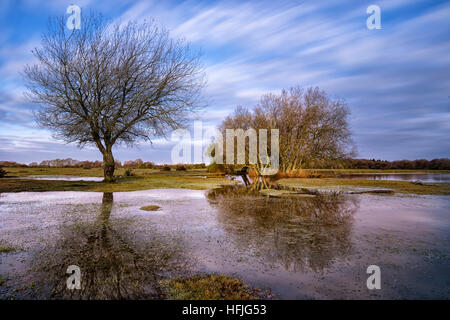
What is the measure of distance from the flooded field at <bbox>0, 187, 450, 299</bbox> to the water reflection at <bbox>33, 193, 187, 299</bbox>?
2 cm

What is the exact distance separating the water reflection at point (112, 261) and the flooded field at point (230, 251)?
0.02 meters

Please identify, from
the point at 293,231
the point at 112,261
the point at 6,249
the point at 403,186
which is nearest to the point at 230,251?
the point at 112,261

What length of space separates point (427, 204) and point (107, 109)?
20297 millimetres

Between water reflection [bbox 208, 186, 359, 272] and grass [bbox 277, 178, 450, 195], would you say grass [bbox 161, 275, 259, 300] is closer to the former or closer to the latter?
water reflection [bbox 208, 186, 359, 272]

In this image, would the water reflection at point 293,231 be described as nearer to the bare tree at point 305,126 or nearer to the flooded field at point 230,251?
the flooded field at point 230,251

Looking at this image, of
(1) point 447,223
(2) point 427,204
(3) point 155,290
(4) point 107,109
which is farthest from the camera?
(4) point 107,109

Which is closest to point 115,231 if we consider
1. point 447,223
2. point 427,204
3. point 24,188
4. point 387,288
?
point 387,288

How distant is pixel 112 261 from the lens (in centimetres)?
468

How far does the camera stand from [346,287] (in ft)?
12.3

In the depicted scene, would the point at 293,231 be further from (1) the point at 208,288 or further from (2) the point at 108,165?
(2) the point at 108,165

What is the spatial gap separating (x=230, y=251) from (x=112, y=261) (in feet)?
7.13

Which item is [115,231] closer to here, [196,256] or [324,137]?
[196,256]

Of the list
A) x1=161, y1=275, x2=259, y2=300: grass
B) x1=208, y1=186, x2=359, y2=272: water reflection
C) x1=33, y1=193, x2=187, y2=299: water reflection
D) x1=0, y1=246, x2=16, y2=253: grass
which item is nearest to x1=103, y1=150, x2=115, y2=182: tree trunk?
x1=208, y1=186, x2=359, y2=272: water reflection

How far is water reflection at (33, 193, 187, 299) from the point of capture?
364cm
